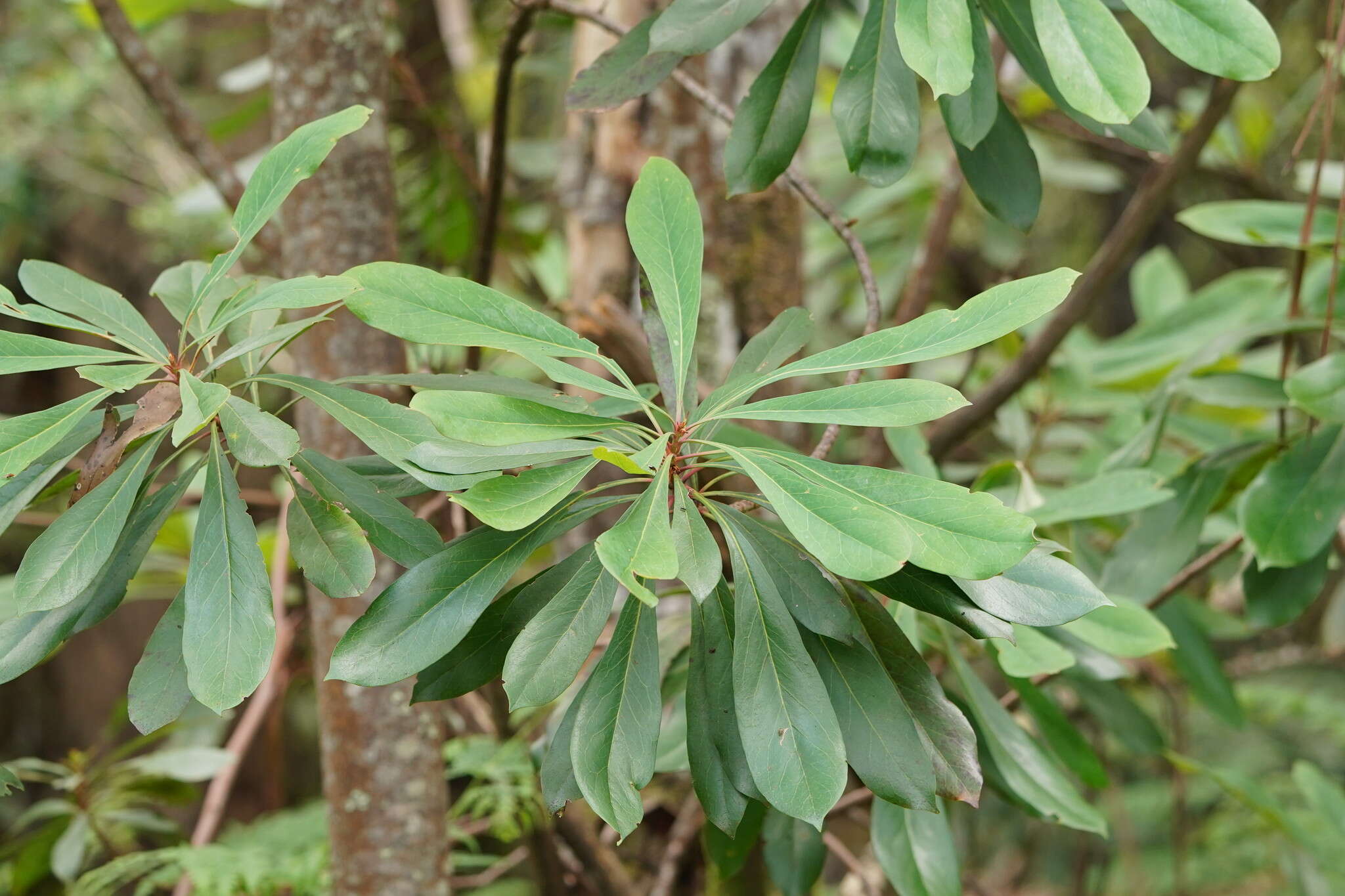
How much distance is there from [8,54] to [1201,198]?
11.3 feet

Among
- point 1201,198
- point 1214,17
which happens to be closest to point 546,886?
point 1214,17

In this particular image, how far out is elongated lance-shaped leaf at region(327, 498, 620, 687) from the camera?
1.57 feet

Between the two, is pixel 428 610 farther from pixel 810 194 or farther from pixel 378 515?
pixel 810 194

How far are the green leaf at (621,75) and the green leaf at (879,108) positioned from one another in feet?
0.40

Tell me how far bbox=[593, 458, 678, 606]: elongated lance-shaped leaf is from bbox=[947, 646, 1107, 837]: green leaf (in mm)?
412

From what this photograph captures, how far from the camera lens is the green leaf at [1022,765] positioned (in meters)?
0.75

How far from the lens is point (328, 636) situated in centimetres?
→ 88

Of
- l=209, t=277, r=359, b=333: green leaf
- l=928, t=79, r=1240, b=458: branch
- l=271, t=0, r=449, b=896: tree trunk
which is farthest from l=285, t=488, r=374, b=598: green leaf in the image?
l=928, t=79, r=1240, b=458: branch

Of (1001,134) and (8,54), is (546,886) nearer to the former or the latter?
(1001,134)

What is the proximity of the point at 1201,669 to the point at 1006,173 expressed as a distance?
71 centimetres

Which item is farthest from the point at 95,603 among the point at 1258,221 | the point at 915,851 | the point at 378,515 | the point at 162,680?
the point at 1258,221

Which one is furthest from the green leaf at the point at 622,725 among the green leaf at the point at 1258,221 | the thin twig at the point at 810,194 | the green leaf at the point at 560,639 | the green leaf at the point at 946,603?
the green leaf at the point at 1258,221

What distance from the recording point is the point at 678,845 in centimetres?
110

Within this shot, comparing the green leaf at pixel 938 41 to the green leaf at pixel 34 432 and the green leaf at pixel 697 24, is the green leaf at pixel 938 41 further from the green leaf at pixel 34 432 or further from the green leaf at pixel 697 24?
the green leaf at pixel 34 432
